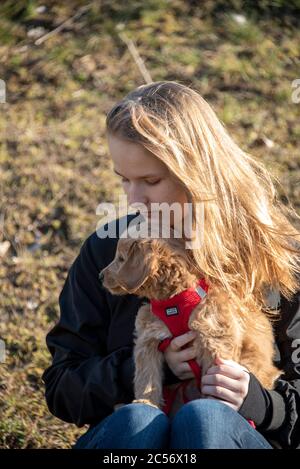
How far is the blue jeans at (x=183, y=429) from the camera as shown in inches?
112

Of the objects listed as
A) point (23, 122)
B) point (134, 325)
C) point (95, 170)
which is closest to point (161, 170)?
point (134, 325)

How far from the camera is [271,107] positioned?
684 centimetres

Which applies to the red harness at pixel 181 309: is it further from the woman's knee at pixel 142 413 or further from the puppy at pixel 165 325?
the woman's knee at pixel 142 413

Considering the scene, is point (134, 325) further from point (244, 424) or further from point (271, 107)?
point (271, 107)

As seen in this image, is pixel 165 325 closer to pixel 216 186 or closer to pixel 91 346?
pixel 91 346

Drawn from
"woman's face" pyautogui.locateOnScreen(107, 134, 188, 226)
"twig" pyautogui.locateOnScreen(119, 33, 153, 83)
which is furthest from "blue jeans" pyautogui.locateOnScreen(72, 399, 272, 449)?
"twig" pyautogui.locateOnScreen(119, 33, 153, 83)

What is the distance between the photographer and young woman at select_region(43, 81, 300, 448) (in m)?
3.04

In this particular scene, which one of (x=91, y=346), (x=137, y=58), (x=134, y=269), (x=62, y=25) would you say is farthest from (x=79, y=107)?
(x=134, y=269)

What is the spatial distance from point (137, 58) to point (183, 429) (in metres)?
4.91

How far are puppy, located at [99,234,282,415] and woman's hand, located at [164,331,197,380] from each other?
0.10 ft

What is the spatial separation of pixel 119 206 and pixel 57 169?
0.69 metres

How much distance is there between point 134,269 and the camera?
3109 millimetres

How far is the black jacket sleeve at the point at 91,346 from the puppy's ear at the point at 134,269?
353 mm

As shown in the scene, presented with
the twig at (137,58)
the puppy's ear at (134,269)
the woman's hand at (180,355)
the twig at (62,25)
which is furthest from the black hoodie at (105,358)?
the twig at (62,25)
